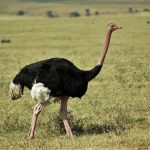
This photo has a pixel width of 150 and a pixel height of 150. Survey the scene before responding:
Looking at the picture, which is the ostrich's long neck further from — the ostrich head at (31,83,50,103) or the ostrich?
the ostrich head at (31,83,50,103)

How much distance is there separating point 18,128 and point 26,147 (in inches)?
73.4

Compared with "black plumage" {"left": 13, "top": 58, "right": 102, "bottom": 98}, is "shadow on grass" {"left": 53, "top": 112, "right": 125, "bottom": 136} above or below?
below

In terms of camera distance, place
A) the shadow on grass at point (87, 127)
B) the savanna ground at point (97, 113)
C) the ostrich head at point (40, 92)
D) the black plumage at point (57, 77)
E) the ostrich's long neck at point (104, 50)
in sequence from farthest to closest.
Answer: the shadow on grass at point (87, 127) → the ostrich's long neck at point (104, 50) → the black plumage at point (57, 77) → the ostrich head at point (40, 92) → the savanna ground at point (97, 113)

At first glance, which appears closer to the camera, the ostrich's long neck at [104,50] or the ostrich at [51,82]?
the ostrich at [51,82]

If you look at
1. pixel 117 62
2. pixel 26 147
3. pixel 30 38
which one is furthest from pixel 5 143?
pixel 30 38

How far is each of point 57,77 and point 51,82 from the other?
0.13 meters

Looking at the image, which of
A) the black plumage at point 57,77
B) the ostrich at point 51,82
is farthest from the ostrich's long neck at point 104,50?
the black plumage at point 57,77

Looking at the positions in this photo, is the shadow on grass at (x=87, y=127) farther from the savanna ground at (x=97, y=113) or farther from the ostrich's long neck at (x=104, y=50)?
the ostrich's long neck at (x=104, y=50)

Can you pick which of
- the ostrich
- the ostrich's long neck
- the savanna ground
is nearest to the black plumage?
the ostrich

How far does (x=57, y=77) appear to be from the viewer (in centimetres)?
947

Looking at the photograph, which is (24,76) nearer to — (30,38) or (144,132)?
(144,132)

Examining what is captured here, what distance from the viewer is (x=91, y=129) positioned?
10328 mm

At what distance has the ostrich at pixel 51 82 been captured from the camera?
941 centimetres

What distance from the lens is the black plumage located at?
9.45 meters
